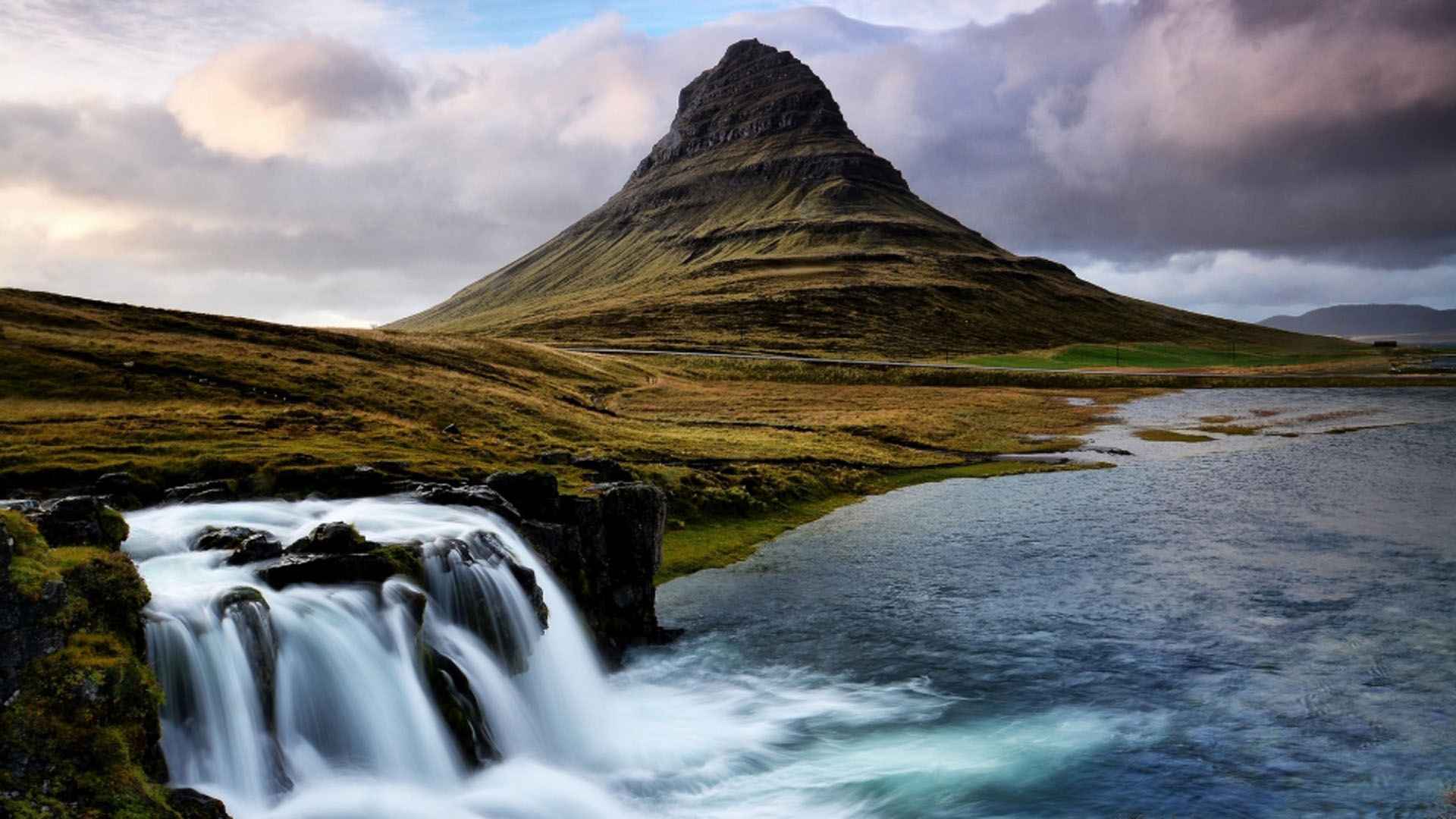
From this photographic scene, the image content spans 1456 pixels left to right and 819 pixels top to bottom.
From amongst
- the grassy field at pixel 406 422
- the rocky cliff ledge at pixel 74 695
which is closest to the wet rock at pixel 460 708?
the rocky cliff ledge at pixel 74 695

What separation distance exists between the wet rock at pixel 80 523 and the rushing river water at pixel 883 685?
135 cm

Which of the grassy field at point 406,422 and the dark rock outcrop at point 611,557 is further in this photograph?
the grassy field at point 406,422

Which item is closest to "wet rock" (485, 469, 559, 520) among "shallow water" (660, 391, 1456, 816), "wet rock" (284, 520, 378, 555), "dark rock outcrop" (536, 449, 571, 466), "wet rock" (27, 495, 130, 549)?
"shallow water" (660, 391, 1456, 816)

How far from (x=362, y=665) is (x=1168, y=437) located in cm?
7948

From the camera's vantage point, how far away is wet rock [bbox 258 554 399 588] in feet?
73.7

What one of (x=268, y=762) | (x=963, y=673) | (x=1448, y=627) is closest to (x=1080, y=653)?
(x=963, y=673)

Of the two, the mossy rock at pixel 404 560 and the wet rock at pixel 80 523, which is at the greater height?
the wet rock at pixel 80 523

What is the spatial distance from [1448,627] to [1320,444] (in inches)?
2092

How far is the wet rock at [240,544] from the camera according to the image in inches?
930

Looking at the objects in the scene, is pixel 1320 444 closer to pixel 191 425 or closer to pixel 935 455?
pixel 935 455

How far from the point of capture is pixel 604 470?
144ft

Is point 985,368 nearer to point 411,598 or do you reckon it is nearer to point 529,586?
point 529,586

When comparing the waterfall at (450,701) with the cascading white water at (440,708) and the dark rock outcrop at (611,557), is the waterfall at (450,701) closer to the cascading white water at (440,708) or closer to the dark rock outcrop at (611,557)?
the cascading white water at (440,708)

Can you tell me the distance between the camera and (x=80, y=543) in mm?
20484
